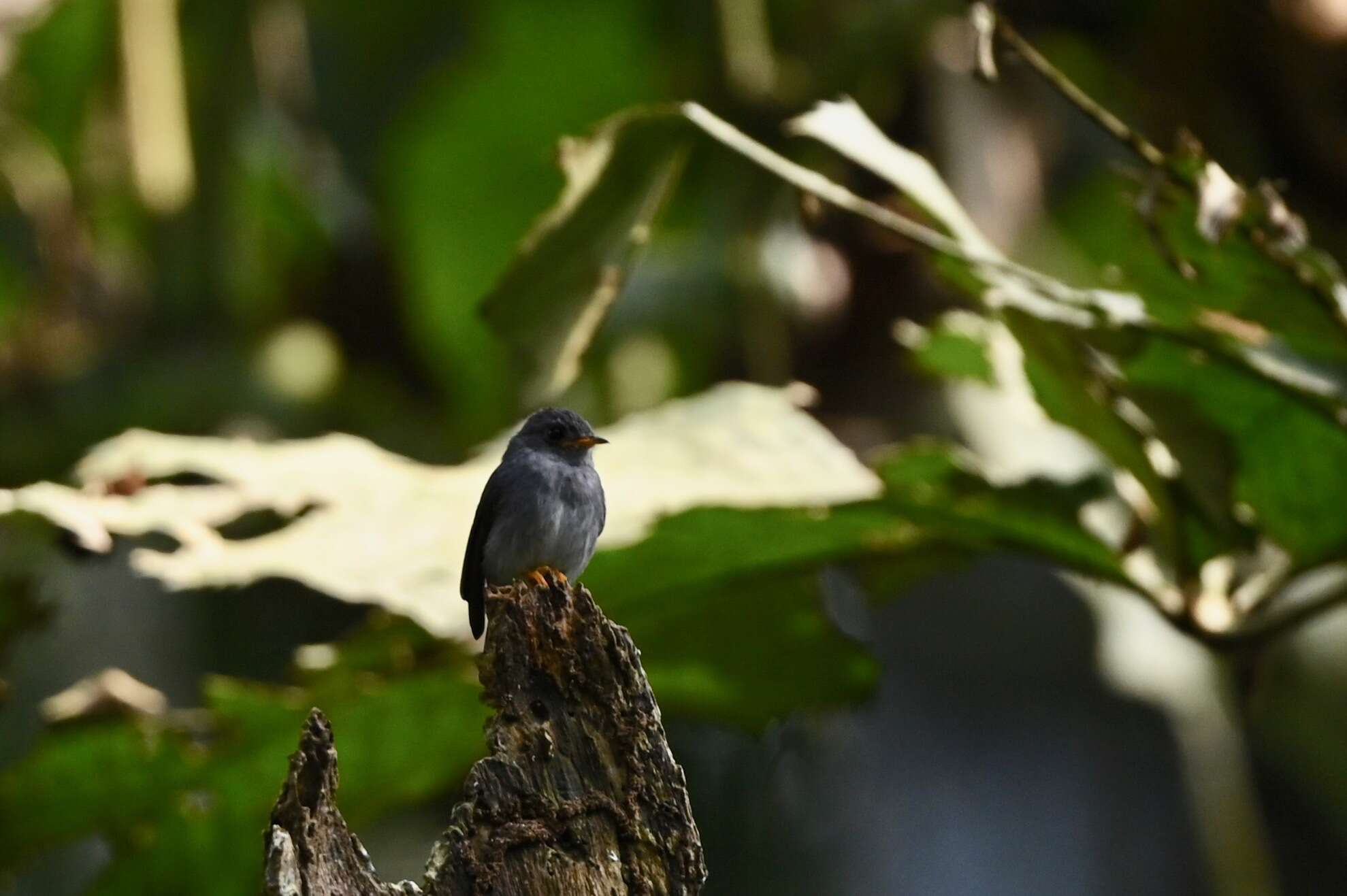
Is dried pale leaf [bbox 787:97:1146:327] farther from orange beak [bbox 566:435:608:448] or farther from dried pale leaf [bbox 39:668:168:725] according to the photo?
dried pale leaf [bbox 39:668:168:725]

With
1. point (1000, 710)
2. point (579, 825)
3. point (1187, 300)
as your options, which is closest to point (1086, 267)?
point (1000, 710)

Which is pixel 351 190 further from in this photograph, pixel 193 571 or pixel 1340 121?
pixel 193 571

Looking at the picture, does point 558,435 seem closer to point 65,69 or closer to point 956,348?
point 956,348

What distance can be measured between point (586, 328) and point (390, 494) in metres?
0.41

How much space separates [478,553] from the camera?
7.47 feet

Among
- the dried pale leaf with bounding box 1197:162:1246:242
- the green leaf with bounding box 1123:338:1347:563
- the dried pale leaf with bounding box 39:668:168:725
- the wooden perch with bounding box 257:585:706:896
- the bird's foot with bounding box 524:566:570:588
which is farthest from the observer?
the dried pale leaf with bounding box 39:668:168:725

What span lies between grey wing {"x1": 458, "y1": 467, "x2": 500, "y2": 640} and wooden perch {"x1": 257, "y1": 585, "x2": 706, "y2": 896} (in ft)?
2.46

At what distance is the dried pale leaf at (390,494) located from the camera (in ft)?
7.15

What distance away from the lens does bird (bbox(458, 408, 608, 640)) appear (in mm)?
2166

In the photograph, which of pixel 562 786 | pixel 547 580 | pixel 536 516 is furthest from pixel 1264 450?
pixel 562 786

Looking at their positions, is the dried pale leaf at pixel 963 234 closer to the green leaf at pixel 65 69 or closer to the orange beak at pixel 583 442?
the orange beak at pixel 583 442

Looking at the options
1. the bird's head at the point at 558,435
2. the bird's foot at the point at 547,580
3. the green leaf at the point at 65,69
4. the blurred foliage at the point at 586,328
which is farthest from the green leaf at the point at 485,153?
the bird's foot at the point at 547,580

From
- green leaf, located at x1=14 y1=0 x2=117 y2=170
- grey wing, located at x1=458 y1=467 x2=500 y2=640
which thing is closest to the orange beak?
grey wing, located at x1=458 y1=467 x2=500 y2=640

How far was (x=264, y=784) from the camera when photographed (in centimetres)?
265
